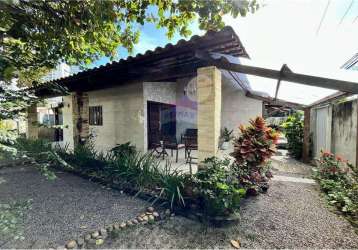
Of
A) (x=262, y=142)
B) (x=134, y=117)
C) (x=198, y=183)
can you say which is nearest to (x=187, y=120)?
(x=134, y=117)

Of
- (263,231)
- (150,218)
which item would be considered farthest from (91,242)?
(263,231)

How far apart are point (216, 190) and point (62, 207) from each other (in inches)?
134

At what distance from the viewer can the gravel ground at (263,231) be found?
10.2ft

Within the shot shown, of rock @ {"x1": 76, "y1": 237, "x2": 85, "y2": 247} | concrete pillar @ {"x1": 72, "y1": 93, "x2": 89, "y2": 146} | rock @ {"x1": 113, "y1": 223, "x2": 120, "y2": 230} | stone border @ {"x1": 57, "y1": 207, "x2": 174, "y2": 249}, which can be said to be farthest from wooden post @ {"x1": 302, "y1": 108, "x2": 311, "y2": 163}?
concrete pillar @ {"x1": 72, "y1": 93, "x2": 89, "y2": 146}

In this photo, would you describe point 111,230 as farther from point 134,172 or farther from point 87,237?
point 134,172

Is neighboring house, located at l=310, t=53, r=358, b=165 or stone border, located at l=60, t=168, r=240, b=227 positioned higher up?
neighboring house, located at l=310, t=53, r=358, b=165

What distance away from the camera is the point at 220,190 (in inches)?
145

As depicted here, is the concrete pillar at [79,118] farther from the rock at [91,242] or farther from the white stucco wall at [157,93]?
the rock at [91,242]

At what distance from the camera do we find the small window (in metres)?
10.3

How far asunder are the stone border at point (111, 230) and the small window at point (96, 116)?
7.47 meters

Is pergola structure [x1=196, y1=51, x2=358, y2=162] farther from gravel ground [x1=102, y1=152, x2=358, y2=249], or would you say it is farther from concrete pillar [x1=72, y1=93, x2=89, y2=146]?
concrete pillar [x1=72, y1=93, x2=89, y2=146]

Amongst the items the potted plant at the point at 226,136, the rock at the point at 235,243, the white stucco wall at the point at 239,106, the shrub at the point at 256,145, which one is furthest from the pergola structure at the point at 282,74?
the white stucco wall at the point at 239,106

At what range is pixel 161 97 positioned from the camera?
9.75 m

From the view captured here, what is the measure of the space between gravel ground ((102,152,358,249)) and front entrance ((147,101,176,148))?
512cm
